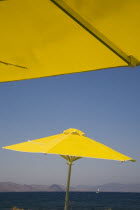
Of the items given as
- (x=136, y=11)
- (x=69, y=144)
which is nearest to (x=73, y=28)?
(x=136, y=11)

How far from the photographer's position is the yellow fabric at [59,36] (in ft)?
5.35

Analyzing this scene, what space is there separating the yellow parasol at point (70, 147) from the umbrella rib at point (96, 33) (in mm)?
1627

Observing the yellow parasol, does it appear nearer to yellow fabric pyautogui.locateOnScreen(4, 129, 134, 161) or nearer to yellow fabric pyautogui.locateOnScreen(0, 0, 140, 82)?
yellow fabric pyautogui.locateOnScreen(4, 129, 134, 161)

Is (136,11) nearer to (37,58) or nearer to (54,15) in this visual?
(54,15)

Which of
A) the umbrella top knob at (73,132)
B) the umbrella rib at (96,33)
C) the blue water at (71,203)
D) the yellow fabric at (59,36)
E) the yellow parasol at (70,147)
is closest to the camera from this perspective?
the umbrella rib at (96,33)

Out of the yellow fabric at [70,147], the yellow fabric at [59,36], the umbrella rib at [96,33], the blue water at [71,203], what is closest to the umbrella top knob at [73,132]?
the yellow fabric at [70,147]

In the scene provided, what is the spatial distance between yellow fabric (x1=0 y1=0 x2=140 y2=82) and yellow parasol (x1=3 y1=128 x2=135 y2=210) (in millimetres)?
1232

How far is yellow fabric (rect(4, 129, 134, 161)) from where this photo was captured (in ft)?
11.1

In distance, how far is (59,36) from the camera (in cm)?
195

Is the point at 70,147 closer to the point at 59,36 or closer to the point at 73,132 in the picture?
the point at 73,132

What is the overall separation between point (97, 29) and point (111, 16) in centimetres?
12

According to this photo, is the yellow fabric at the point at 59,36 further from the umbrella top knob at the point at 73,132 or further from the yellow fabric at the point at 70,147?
the umbrella top knob at the point at 73,132

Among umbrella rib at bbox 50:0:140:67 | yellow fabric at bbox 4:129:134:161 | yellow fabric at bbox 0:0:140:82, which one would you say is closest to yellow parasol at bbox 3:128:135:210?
yellow fabric at bbox 4:129:134:161

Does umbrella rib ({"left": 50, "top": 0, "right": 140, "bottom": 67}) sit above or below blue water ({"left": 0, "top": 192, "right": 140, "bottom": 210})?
above
